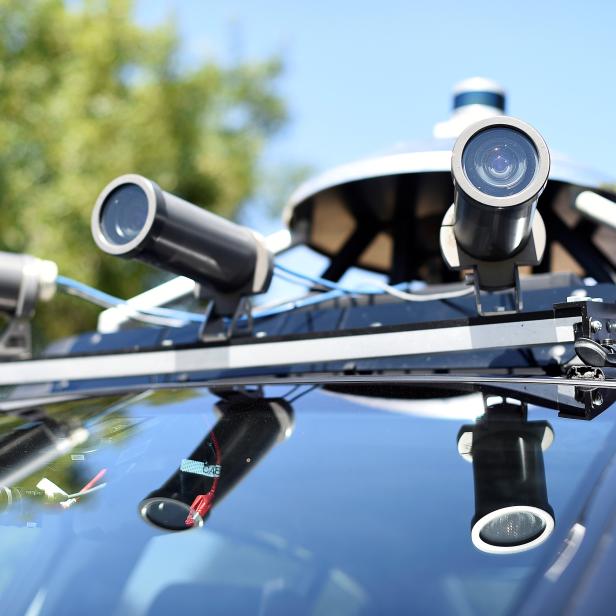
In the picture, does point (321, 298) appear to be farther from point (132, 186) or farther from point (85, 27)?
point (85, 27)

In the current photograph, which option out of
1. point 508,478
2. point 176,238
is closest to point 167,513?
point 508,478

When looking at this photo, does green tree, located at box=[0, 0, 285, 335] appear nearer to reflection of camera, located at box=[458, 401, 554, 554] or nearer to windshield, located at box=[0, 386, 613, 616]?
windshield, located at box=[0, 386, 613, 616]

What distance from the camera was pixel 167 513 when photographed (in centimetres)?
145

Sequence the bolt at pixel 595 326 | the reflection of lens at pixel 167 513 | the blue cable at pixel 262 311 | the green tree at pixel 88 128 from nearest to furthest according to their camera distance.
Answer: the reflection of lens at pixel 167 513 → the bolt at pixel 595 326 → the blue cable at pixel 262 311 → the green tree at pixel 88 128

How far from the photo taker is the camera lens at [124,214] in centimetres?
204

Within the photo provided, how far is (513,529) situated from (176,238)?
102cm

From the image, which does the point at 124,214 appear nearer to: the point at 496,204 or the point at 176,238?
the point at 176,238

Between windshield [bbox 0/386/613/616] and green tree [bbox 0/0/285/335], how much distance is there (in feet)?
35.8

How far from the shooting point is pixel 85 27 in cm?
1504

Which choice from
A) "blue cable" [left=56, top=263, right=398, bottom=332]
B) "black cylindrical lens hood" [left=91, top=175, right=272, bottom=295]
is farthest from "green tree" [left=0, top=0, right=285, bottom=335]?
"black cylindrical lens hood" [left=91, top=175, right=272, bottom=295]

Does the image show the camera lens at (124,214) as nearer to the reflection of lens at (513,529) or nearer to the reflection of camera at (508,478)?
the reflection of camera at (508,478)

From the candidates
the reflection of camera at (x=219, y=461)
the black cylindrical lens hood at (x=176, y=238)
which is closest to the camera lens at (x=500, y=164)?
the reflection of camera at (x=219, y=461)

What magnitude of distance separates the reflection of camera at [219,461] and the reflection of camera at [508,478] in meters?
0.32

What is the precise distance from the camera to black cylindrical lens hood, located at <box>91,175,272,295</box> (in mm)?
1996
